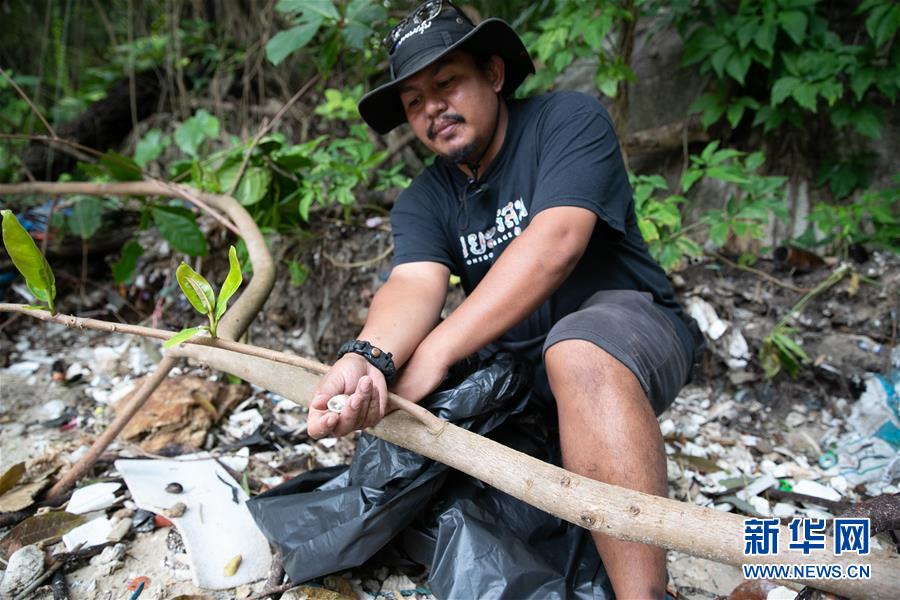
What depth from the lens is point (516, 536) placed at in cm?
140

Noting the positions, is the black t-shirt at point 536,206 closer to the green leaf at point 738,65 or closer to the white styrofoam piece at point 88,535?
the white styrofoam piece at point 88,535

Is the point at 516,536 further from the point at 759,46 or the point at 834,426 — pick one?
the point at 759,46

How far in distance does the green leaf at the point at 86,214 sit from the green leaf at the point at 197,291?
236 centimetres

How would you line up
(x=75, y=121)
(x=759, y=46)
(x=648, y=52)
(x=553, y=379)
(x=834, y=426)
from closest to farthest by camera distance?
(x=553, y=379)
(x=834, y=426)
(x=759, y=46)
(x=648, y=52)
(x=75, y=121)

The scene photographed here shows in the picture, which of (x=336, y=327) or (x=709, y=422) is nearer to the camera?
(x=709, y=422)

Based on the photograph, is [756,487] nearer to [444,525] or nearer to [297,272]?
[444,525]

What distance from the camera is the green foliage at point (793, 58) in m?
2.42

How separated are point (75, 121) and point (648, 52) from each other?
381 centimetres

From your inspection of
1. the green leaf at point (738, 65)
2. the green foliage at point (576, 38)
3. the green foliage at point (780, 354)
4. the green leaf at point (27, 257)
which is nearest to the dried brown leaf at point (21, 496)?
the green leaf at point (27, 257)

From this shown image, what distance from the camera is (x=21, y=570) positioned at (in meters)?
1.43

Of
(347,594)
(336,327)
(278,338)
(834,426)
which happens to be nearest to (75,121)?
(278,338)

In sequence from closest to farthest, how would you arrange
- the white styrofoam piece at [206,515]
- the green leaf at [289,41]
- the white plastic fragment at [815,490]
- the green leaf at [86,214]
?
the white styrofoam piece at [206,515]
the white plastic fragment at [815,490]
the green leaf at [289,41]
the green leaf at [86,214]

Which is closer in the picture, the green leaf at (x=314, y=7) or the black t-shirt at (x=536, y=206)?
the black t-shirt at (x=536, y=206)

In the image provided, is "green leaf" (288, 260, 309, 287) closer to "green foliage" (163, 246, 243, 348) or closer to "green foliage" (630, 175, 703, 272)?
"green foliage" (630, 175, 703, 272)
